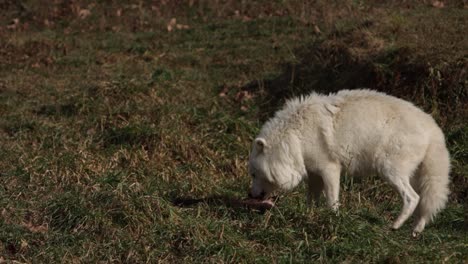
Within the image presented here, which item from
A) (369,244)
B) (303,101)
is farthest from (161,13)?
(369,244)

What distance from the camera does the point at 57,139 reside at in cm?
1082

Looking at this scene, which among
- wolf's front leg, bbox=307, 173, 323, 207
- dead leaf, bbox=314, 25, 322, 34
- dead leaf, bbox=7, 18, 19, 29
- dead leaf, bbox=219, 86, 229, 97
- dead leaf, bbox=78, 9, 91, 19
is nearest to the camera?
wolf's front leg, bbox=307, 173, 323, 207

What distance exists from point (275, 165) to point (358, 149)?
0.89 meters

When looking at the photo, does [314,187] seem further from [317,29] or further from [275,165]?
[317,29]

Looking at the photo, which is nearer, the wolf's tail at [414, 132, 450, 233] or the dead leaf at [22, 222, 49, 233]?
the dead leaf at [22, 222, 49, 233]

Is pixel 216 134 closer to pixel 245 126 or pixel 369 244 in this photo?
pixel 245 126

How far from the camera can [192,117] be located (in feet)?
38.2

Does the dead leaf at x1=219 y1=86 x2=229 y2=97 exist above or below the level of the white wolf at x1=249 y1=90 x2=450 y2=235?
below

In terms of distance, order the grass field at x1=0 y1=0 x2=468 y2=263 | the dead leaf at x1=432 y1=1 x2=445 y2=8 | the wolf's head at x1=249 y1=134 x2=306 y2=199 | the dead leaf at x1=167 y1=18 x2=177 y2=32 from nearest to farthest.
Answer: the grass field at x1=0 y1=0 x2=468 y2=263 < the wolf's head at x1=249 y1=134 x2=306 y2=199 < the dead leaf at x1=432 y1=1 x2=445 y2=8 < the dead leaf at x1=167 y1=18 x2=177 y2=32

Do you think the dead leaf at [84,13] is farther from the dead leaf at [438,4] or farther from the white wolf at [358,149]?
the white wolf at [358,149]

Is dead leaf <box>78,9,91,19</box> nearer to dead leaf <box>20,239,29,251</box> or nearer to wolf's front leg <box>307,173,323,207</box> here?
wolf's front leg <box>307,173,323,207</box>

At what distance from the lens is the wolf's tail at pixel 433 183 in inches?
303

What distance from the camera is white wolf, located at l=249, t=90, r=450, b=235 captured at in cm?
761

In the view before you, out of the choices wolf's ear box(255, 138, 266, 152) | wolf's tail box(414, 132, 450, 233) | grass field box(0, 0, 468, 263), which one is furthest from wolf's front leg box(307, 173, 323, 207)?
wolf's tail box(414, 132, 450, 233)
